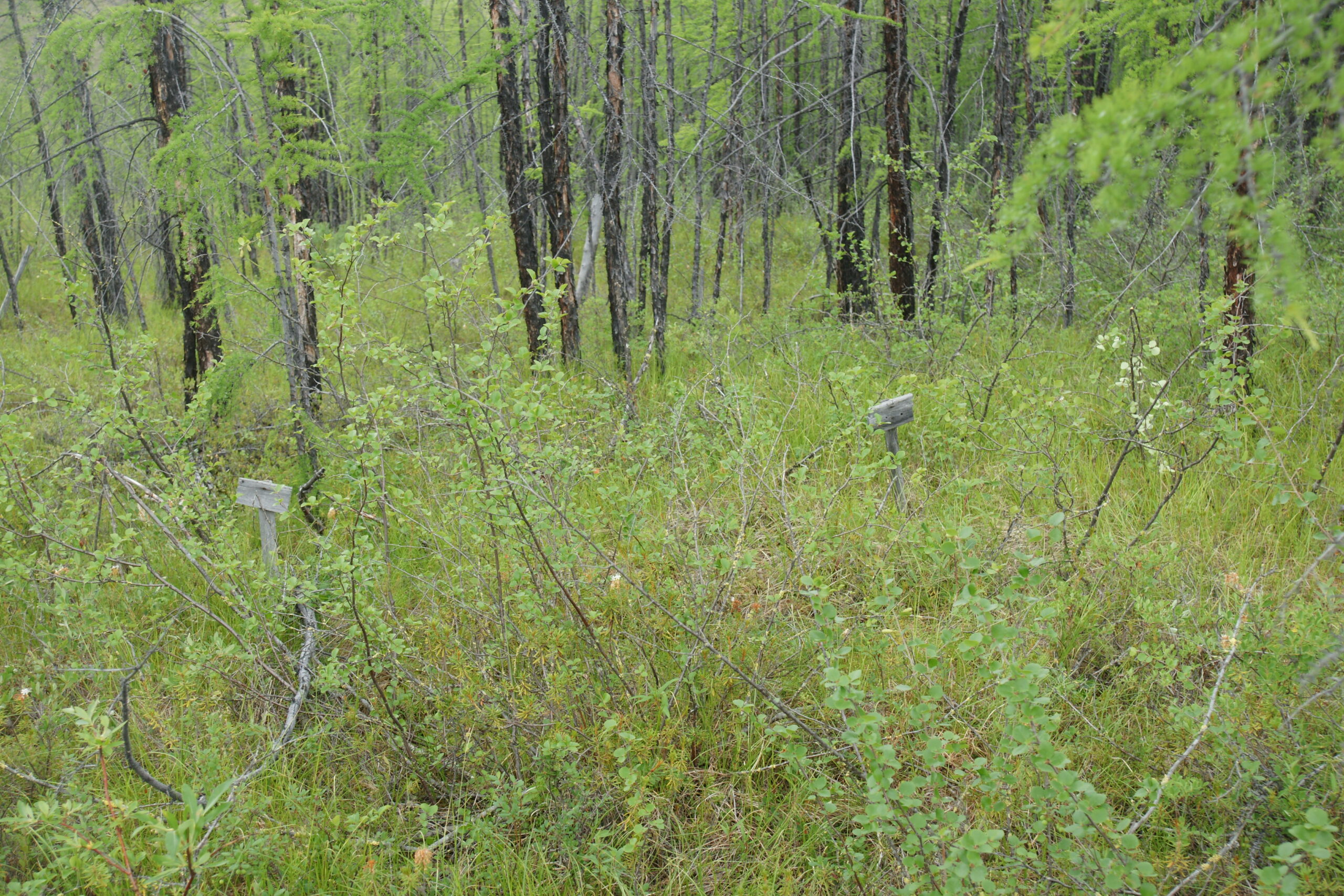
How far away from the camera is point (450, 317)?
3.03 meters

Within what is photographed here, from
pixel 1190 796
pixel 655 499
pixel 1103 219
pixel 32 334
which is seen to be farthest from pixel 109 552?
pixel 32 334

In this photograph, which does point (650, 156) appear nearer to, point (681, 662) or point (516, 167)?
point (516, 167)

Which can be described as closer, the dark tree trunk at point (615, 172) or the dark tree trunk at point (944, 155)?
the dark tree trunk at point (615, 172)

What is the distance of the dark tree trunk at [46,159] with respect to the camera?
5230 mm

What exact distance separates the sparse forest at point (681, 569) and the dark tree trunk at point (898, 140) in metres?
0.48

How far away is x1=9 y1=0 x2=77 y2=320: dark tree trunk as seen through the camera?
523 cm

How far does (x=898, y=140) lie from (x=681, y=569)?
17.2 ft

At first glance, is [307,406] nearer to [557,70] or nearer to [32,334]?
[557,70]

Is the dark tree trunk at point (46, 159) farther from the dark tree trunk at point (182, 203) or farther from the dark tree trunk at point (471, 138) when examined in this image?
the dark tree trunk at point (471, 138)

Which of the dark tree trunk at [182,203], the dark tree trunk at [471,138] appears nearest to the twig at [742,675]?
the dark tree trunk at [471,138]

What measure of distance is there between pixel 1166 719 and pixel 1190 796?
321 millimetres

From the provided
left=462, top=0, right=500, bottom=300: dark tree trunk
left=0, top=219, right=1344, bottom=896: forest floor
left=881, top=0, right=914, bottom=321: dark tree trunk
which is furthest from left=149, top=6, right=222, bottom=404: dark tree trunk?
left=881, top=0, right=914, bottom=321: dark tree trunk

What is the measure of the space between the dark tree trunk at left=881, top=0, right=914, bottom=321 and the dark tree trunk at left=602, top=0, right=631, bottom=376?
2.29 m

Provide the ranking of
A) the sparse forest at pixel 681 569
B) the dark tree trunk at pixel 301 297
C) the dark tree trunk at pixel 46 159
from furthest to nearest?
the dark tree trunk at pixel 46 159, the dark tree trunk at pixel 301 297, the sparse forest at pixel 681 569
